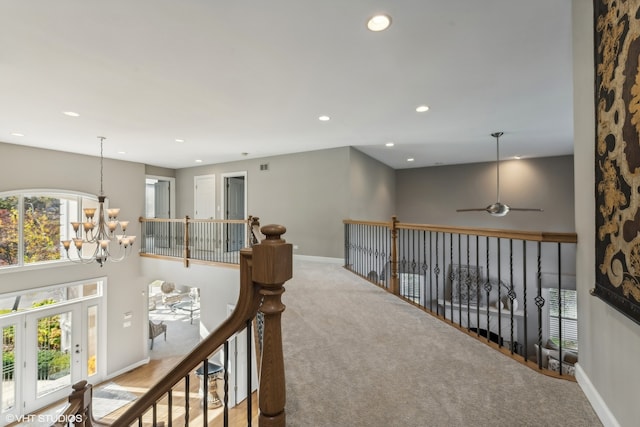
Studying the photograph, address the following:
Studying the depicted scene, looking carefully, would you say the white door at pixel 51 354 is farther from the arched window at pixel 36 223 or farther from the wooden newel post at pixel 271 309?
the wooden newel post at pixel 271 309

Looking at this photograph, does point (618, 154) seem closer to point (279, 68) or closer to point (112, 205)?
point (279, 68)

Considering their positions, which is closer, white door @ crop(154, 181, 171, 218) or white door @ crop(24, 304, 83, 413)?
white door @ crop(24, 304, 83, 413)

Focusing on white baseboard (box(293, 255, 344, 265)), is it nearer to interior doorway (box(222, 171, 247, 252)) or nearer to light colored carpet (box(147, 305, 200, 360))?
interior doorway (box(222, 171, 247, 252))

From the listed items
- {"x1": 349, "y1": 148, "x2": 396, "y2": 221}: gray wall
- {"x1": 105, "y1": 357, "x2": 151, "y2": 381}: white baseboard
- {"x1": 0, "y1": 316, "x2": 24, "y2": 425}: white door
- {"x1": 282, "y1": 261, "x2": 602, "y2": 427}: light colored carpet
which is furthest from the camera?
{"x1": 105, "y1": 357, "x2": 151, "y2": 381}: white baseboard

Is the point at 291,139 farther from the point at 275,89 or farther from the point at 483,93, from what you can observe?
the point at 483,93

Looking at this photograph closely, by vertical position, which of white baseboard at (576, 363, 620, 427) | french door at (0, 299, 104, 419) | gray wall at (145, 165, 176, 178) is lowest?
french door at (0, 299, 104, 419)

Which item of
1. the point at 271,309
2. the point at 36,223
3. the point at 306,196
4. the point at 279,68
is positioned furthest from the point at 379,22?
the point at 36,223

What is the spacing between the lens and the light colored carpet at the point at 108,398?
550 centimetres

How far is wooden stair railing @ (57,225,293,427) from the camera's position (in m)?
0.99

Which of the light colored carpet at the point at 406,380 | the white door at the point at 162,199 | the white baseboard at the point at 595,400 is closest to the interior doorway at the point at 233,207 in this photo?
the white door at the point at 162,199

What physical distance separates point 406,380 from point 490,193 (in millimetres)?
7264

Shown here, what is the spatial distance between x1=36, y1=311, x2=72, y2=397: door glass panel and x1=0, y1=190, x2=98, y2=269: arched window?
1278mm

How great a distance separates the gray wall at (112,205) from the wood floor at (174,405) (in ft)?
1.36

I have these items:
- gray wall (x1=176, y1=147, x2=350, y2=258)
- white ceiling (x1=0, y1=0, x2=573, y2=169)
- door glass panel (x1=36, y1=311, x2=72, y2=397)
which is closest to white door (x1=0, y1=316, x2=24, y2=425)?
door glass panel (x1=36, y1=311, x2=72, y2=397)
